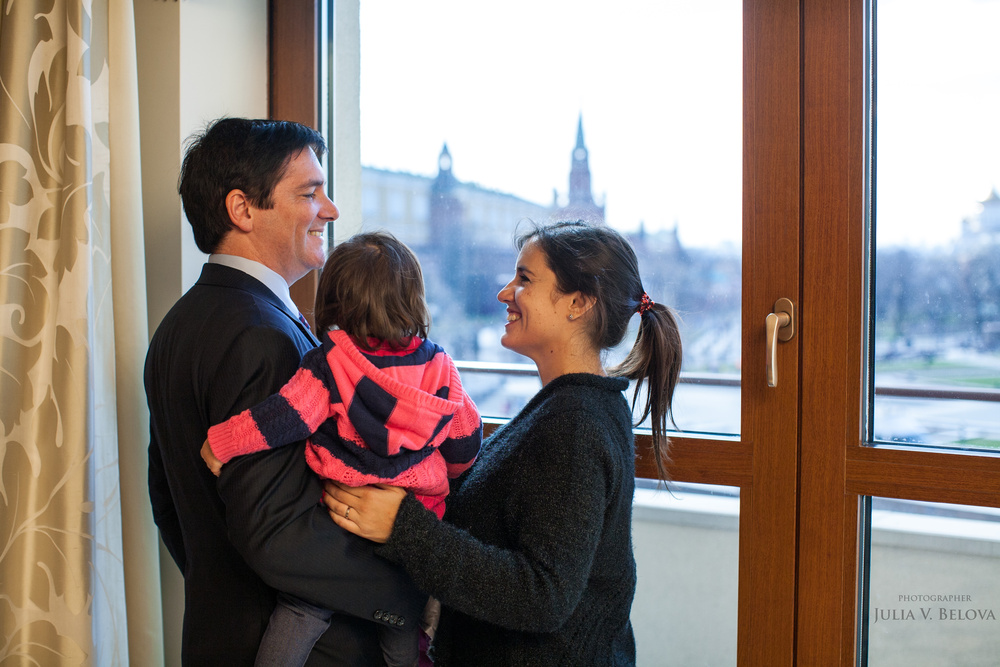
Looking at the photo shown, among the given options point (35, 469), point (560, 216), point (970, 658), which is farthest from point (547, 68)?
point (970, 658)

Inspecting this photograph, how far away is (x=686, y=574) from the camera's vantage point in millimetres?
1762

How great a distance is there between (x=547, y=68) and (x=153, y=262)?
123 cm

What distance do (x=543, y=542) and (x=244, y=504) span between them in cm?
52

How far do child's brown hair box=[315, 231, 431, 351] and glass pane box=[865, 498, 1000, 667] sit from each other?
1147 millimetres

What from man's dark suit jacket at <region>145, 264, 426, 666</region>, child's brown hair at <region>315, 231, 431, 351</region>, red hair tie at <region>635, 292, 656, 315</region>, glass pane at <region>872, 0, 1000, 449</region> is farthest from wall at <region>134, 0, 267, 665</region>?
glass pane at <region>872, 0, 1000, 449</region>

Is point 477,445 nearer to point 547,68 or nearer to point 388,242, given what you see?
point 388,242

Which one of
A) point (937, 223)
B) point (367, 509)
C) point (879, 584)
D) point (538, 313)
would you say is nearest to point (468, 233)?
point (538, 313)

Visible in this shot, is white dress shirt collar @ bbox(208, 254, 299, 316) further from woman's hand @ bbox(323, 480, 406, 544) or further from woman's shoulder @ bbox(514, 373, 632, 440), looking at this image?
woman's shoulder @ bbox(514, 373, 632, 440)

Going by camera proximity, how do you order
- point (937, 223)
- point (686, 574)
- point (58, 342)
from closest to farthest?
point (937, 223)
point (58, 342)
point (686, 574)

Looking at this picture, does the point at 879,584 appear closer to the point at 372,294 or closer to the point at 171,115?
the point at 372,294

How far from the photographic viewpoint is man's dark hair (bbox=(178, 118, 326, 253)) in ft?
4.66

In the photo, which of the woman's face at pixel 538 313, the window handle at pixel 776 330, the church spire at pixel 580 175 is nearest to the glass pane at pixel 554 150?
the church spire at pixel 580 175

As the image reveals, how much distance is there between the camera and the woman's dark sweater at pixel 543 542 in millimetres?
1138

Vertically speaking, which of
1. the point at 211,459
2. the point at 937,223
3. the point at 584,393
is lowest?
the point at 211,459
